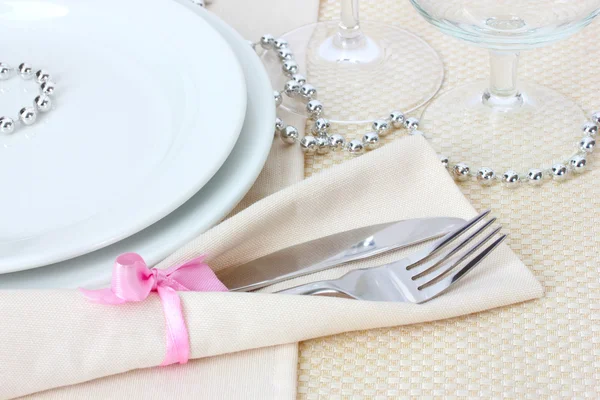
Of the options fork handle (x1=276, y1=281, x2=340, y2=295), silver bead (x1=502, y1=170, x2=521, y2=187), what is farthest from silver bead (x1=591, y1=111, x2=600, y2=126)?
fork handle (x1=276, y1=281, x2=340, y2=295)

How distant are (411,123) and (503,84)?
88 mm

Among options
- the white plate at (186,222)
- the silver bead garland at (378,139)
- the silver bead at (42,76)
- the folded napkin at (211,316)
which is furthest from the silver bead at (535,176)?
the silver bead at (42,76)

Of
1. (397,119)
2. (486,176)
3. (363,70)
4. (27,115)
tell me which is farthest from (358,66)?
(27,115)

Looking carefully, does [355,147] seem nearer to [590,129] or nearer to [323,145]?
[323,145]

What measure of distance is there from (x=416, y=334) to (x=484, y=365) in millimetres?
48

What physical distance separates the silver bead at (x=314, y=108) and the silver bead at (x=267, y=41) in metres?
0.12

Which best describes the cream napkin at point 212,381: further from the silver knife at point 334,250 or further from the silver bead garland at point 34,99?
the silver bead garland at point 34,99

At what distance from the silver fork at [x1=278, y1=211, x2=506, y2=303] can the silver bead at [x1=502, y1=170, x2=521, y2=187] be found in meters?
0.12

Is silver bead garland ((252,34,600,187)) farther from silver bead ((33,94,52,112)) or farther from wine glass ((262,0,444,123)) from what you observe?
silver bead ((33,94,52,112))

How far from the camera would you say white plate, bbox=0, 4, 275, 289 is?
0.56 m

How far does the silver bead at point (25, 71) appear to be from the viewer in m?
0.75

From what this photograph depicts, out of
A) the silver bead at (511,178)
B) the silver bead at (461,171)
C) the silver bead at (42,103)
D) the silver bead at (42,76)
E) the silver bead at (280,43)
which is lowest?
the silver bead at (511,178)

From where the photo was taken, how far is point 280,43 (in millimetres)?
849

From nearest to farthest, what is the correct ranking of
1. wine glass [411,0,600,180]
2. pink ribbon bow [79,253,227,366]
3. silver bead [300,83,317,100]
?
pink ribbon bow [79,253,227,366] → wine glass [411,0,600,180] → silver bead [300,83,317,100]
